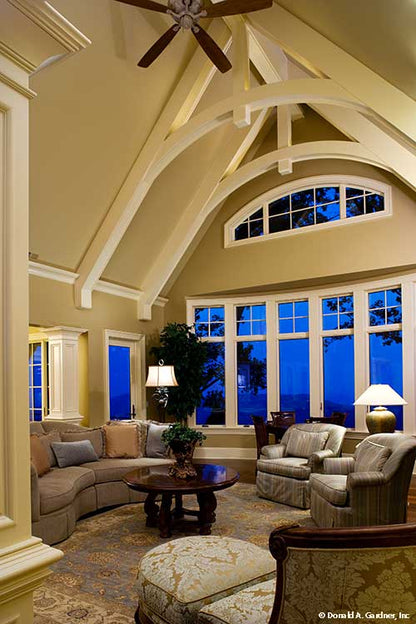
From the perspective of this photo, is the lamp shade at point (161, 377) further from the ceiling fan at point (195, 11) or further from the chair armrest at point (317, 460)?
the ceiling fan at point (195, 11)

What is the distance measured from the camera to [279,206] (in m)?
8.82

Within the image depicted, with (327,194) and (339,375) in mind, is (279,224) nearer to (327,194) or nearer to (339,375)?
(327,194)

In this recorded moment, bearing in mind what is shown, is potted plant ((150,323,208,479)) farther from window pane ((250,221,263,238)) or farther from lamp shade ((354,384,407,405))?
lamp shade ((354,384,407,405))

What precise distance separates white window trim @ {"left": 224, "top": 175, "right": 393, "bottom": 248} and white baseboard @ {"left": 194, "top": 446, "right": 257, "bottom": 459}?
3.45 metres

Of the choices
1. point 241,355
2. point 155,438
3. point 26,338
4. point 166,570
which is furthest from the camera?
point 241,355

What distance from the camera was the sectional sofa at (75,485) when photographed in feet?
14.5

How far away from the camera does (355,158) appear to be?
7.24 metres

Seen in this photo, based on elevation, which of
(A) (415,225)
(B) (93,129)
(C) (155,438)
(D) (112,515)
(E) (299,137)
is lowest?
(D) (112,515)

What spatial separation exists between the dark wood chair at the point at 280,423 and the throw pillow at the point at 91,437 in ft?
8.44

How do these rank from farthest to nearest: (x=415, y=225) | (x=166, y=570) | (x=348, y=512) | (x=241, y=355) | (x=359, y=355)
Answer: (x=241, y=355) → (x=359, y=355) → (x=415, y=225) → (x=348, y=512) → (x=166, y=570)

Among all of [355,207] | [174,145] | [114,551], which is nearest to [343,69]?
[174,145]

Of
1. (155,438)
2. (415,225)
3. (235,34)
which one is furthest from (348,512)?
→ (235,34)

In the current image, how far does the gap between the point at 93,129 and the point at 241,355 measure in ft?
15.5

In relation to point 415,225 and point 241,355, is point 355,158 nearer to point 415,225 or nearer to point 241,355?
point 415,225
